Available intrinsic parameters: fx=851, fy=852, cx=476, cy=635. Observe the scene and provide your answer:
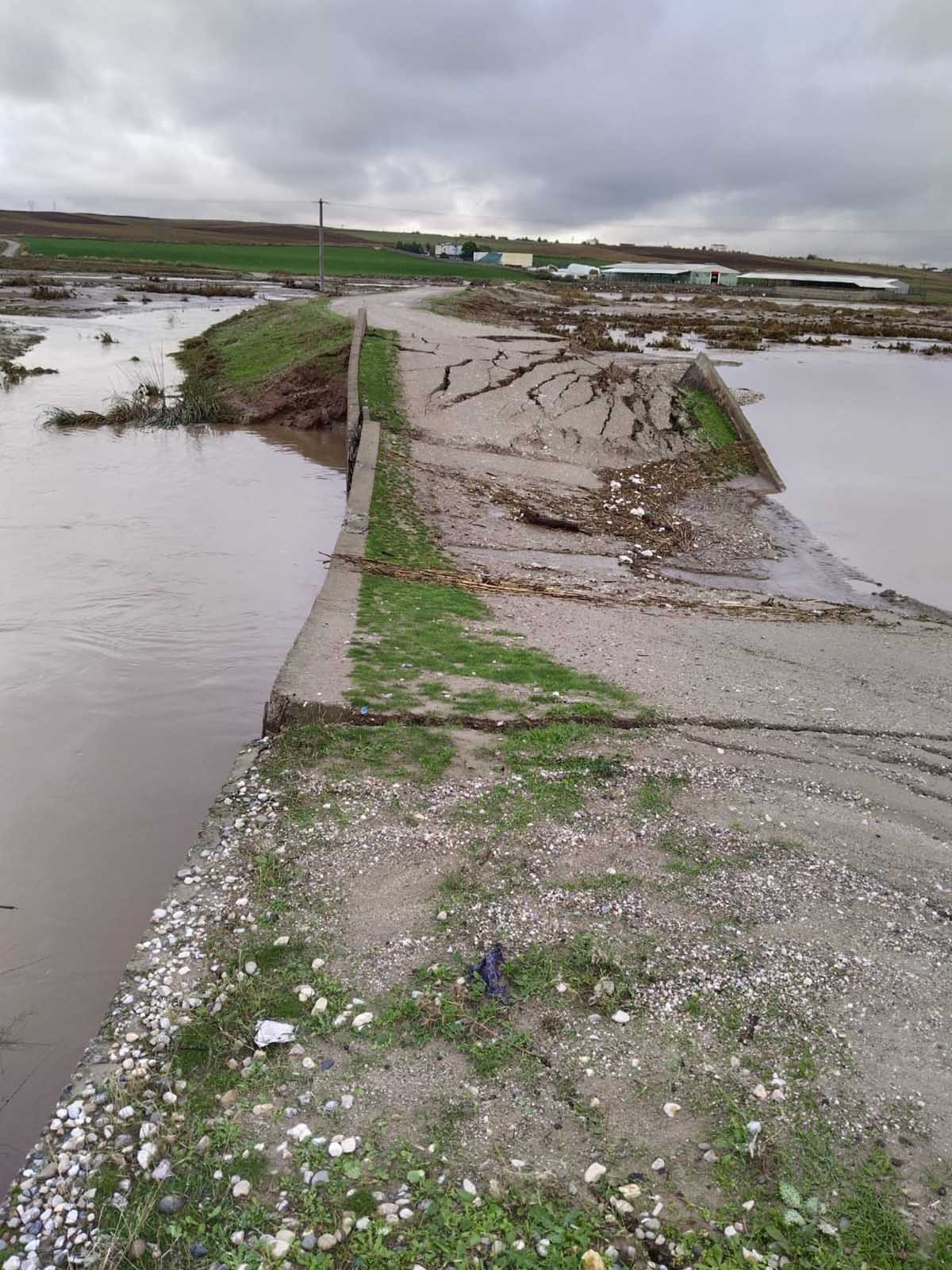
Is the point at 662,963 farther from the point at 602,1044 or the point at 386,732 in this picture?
the point at 386,732

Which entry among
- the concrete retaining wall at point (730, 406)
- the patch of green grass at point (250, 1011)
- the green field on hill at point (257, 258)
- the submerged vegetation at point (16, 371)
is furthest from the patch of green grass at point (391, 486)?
the green field on hill at point (257, 258)

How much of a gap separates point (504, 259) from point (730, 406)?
12386 cm

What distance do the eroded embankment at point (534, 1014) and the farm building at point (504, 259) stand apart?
13502 centimetres

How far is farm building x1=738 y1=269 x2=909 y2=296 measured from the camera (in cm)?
12138

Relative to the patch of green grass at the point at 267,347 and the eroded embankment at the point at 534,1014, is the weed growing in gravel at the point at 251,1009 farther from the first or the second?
the patch of green grass at the point at 267,347

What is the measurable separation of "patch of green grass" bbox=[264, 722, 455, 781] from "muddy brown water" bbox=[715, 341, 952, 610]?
8612 mm

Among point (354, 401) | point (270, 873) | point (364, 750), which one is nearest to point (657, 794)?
point (364, 750)

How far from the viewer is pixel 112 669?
7695mm

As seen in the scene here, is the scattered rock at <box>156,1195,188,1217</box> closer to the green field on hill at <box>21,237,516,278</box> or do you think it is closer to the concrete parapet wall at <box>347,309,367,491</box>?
the concrete parapet wall at <box>347,309,367,491</box>

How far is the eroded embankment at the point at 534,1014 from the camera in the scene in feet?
9.46

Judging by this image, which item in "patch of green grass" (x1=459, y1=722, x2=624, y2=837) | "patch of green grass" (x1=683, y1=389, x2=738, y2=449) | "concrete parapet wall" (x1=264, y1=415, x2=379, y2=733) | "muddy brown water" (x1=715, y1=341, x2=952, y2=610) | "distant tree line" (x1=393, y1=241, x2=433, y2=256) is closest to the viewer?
"patch of green grass" (x1=459, y1=722, x2=624, y2=837)

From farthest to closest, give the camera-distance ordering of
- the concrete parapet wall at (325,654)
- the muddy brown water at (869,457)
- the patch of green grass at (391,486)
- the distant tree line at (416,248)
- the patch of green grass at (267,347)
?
the distant tree line at (416,248) → the patch of green grass at (267,347) → the muddy brown water at (869,457) → the patch of green grass at (391,486) → the concrete parapet wall at (325,654)

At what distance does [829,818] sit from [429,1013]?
113 inches

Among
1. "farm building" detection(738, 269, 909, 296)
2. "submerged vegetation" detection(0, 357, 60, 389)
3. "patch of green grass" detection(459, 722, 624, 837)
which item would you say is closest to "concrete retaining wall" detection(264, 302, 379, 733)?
"patch of green grass" detection(459, 722, 624, 837)
